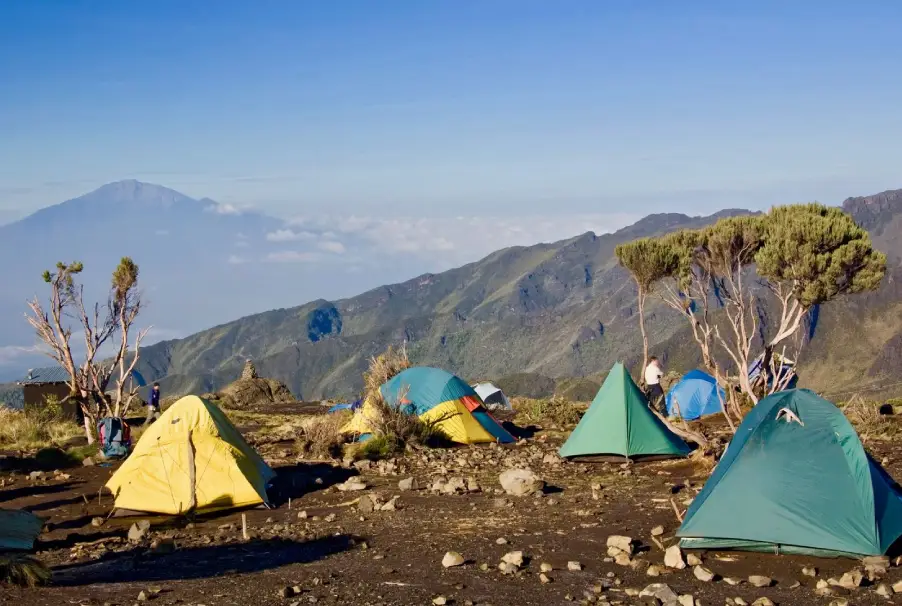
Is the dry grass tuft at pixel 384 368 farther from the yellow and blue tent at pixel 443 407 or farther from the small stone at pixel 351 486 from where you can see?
the small stone at pixel 351 486

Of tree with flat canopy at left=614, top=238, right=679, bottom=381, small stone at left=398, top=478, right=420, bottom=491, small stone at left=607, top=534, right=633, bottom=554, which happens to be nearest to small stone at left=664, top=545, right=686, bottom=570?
small stone at left=607, top=534, right=633, bottom=554

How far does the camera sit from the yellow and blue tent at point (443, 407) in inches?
836

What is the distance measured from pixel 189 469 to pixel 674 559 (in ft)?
24.8

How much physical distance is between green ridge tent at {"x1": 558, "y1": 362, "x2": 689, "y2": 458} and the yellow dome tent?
6.16m

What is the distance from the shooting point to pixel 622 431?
18562mm

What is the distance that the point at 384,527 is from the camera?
1265cm

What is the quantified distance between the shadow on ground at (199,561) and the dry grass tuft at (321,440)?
6897 millimetres

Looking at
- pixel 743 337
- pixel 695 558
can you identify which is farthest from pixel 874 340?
pixel 695 558

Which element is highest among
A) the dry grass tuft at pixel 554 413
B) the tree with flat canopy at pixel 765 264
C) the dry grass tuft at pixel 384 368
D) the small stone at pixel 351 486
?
the tree with flat canopy at pixel 765 264

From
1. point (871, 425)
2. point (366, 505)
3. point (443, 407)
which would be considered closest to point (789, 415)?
point (366, 505)

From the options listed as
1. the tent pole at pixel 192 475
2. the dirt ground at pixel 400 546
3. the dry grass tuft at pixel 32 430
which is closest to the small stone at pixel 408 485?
the dirt ground at pixel 400 546

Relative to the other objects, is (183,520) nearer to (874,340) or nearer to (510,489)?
(510,489)

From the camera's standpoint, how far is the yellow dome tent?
1457 cm

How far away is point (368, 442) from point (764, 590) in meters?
11.4
